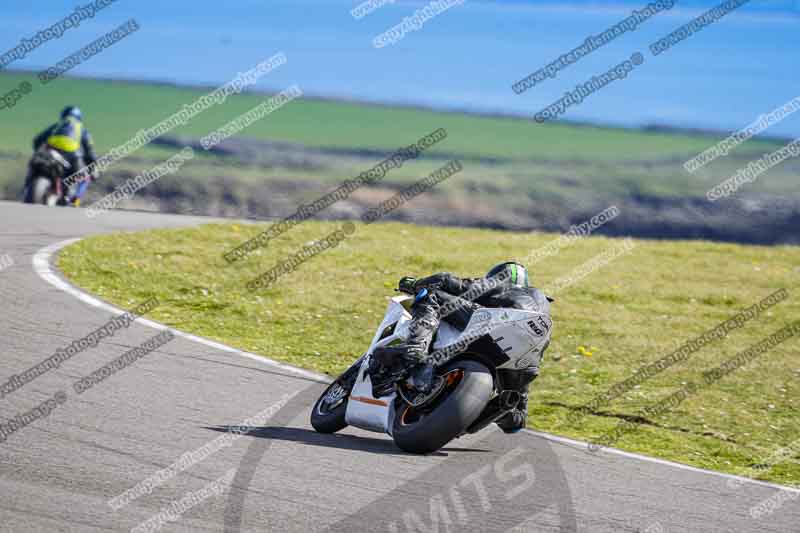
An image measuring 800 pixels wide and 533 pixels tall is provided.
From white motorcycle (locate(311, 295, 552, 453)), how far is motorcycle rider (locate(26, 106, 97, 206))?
1300cm

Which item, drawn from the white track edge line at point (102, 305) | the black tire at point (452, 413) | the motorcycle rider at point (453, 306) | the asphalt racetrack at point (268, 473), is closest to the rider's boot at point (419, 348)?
the motorcycle rider at point (453, 306)

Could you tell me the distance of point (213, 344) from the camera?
36.2 feet

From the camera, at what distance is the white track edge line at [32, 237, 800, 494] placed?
27.9 ft

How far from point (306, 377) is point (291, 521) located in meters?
4.24

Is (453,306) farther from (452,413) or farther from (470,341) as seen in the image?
(452,413)

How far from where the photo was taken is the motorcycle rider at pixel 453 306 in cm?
779

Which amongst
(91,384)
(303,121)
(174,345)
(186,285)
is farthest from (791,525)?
(303,121)

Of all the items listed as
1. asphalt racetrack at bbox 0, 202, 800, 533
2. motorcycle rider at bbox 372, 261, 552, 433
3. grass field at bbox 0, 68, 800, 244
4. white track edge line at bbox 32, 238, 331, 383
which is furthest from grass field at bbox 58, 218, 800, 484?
grass field at bbox 0, 68, 800, 244

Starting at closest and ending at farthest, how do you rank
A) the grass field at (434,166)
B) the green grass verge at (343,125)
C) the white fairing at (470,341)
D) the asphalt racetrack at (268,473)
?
the asphalt racetrack at (268,473) → the white fairing at (470,341) → the grass field at (434,166) → the green grass verge at (343,125)

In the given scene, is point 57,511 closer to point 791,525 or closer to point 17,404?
point 17,404

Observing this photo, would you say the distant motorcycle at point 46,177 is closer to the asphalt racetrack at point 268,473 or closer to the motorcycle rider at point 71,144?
the motorcycle rider at point 71,144

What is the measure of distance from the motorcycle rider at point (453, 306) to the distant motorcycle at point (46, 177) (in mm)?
12922

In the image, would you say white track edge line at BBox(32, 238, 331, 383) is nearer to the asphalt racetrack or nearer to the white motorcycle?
the asphalt racetrack

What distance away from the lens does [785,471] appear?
9.30m
